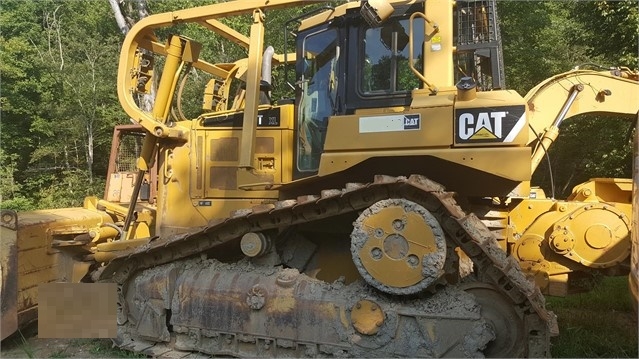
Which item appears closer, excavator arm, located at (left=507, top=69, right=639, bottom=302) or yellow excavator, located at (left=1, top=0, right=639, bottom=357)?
yellow excavator, located at (left=1, top=0, right=639, bottom=357)

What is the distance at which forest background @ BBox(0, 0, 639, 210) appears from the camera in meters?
15.9

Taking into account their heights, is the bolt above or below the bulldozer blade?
above

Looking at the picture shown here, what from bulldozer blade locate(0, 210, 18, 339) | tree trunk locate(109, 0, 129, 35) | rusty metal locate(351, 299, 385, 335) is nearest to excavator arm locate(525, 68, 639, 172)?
rusty metal locate(351, 299, 385, 335)

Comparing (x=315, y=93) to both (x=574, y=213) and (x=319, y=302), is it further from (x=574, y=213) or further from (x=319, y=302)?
(x=574, y=213)

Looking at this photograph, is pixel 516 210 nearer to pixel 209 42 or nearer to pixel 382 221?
pixel 382 221

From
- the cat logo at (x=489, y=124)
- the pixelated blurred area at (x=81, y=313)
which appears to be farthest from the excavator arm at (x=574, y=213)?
the pixelated blurred area at (x=81, y=313)

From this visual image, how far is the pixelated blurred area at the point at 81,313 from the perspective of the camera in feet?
16.4

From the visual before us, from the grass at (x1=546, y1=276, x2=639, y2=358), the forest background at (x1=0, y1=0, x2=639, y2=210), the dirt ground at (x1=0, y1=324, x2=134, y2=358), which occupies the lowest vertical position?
the dirt ground at (x1=0, y1=324, x2=134, y2=358)

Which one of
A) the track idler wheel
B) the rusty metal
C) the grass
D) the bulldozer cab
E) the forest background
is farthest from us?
the forest background

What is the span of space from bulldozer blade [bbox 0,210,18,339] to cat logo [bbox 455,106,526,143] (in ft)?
15.4

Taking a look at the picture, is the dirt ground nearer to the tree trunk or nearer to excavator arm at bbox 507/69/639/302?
excavator arm at bbox 507/69/639/302

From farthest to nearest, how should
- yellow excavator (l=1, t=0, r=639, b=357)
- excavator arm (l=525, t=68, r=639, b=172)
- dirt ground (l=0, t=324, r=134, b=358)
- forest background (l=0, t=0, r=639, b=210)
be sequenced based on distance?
forest background (l=0, t=0, r=639, b=210) < excavator arm (l=525, t=68, r=639, b=172) < dirt ground (l=0, t=324, r=134, b=358) < yellow excavator (l=1, t=0, r=639, b=357)

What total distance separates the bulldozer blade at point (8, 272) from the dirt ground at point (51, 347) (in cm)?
28

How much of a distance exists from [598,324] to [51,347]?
20.3ft
